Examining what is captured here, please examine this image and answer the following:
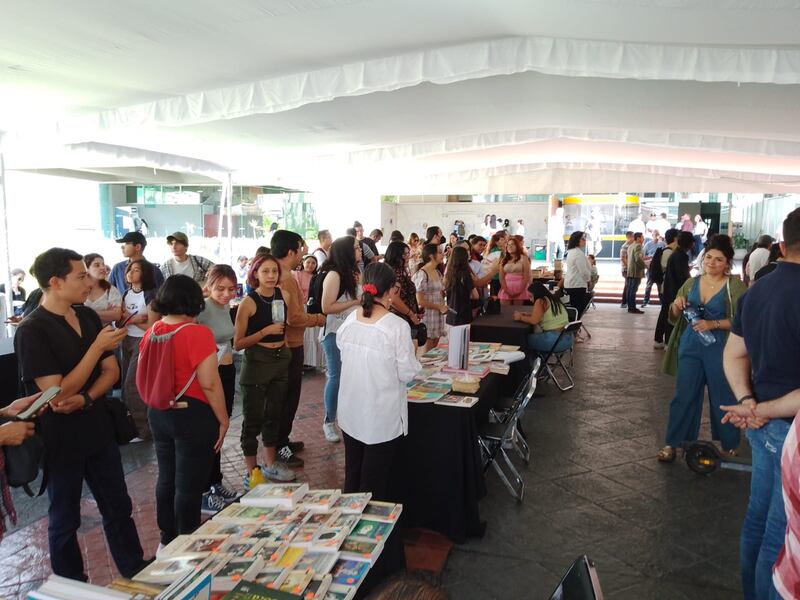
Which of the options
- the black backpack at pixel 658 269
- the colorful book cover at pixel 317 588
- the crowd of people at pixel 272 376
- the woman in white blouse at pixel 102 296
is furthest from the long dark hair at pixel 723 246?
the black backpack at pixel 658 269

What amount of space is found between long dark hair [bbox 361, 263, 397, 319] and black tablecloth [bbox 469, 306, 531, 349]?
2813 millimetres

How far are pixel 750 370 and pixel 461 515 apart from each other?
1.52 meters

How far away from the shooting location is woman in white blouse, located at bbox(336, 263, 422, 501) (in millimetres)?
2611

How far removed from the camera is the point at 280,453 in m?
3.98

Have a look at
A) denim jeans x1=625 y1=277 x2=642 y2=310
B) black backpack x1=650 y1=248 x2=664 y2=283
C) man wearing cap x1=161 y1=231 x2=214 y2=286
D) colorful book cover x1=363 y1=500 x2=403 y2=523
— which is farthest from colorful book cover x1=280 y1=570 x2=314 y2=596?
denim jeans x1=625 y1=277 x2=642 y2=310

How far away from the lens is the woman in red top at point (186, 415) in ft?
8.15

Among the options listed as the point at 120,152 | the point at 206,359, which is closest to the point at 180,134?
the point at 120,152

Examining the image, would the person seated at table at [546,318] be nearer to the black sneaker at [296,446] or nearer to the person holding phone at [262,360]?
the black sneaker at [296,446]

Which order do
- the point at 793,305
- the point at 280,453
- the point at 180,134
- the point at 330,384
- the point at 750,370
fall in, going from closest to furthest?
1. the point at 793,305
2. the point at 750,370
3. the point at 280,453
4. the point at 330,384
5. the point at 180,134

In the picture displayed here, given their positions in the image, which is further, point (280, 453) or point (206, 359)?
point (280, 453)

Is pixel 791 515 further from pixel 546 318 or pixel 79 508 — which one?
pixel 546 318

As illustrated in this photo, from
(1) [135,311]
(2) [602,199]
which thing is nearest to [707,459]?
(1) [135,311]

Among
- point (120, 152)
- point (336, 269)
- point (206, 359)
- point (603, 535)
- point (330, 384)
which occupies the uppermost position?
point (120, 152)

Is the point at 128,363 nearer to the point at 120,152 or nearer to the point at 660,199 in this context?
the point at 120,152
